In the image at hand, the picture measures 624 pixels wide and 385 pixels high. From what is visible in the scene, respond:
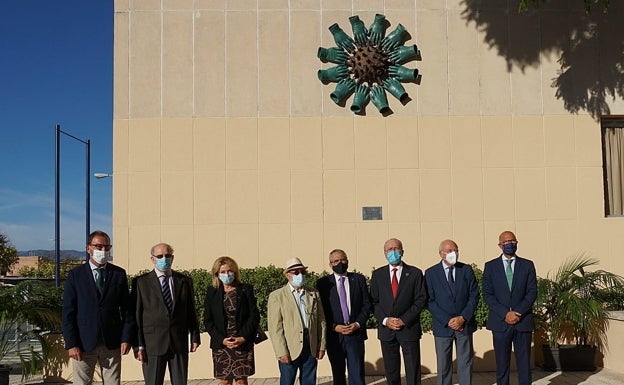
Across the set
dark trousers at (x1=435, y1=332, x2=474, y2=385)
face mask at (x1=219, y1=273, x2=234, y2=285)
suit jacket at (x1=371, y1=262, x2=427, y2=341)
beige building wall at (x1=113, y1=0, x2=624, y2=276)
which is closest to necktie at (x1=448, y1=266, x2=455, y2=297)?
suit jacket at (x1=371, y1=262, x2=427, y2=341)

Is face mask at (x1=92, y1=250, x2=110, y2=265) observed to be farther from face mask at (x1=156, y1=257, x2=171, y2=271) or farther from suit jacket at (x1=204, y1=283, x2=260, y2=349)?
suit jacket at (x1=204, y1=283, x2=260, y2=349)

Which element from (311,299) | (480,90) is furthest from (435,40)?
(311,299)

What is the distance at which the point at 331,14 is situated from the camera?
39.0 ft

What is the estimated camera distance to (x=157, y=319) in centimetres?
694

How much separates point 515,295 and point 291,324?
2.77 m

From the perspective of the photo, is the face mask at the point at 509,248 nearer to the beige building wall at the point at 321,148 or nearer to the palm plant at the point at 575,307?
the palm plant at the point at 575,307

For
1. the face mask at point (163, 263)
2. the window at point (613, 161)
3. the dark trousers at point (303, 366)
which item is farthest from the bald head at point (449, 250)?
the window at point (613, 161)

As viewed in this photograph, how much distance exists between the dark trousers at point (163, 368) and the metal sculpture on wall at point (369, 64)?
596 cm

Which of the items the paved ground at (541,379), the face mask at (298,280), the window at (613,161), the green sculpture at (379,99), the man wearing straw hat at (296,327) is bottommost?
the paved ground at (541,379)

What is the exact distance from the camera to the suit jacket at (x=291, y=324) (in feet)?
23.8

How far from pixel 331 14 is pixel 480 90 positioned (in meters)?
2.90

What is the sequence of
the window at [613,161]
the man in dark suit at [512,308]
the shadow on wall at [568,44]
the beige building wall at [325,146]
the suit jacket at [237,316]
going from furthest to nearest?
1. the window at [613,161]
2. the shadow on wall at [568,44]
3. the beige building wall at [325,146]
4. the man in dark suit at [512,308]
5. the suit jacket at [237,316]

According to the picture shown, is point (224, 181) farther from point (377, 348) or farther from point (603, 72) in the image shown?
point (603, 72)

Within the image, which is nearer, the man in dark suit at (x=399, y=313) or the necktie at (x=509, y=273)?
the man in dark suit at (x=399, y=313)
